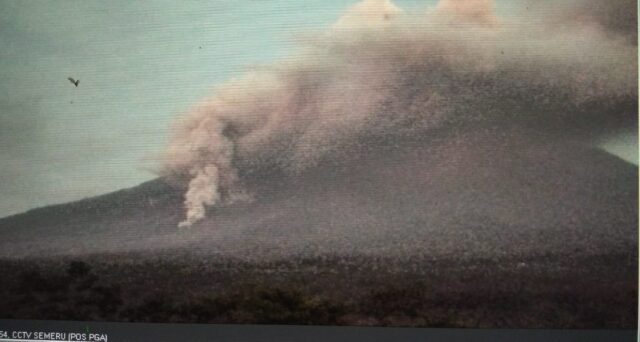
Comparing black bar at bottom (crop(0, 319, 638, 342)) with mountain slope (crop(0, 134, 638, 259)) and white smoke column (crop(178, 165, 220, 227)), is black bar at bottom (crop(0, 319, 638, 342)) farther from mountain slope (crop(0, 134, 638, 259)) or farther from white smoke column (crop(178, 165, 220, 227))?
white smoke column (crop(178, 165, 220, 227))

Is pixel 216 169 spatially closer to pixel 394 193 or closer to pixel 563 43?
pixel 394 193

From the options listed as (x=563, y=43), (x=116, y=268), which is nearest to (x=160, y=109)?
(x=116, y=268)

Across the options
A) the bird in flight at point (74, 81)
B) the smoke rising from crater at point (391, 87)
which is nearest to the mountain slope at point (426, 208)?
the smoke rising from crater at point (391, 87)

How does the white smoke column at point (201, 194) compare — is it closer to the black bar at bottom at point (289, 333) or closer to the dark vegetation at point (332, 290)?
the dark vegetation at point (332, 290)

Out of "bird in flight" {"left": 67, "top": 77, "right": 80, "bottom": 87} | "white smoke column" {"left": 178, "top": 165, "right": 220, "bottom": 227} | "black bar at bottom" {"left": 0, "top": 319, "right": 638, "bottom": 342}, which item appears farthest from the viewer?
"bird in flight" {"left": 67, "top": 77, "right": 80, "bottom": 87}

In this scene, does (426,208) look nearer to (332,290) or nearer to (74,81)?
(332,290)

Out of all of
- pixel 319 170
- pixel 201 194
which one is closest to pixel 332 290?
pixel 319 170

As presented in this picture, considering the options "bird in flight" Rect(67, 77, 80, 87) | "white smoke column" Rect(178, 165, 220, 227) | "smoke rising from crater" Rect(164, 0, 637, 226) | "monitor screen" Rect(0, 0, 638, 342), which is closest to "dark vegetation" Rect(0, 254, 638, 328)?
"monitor screen" Rect(0, 0, 638, 342)
